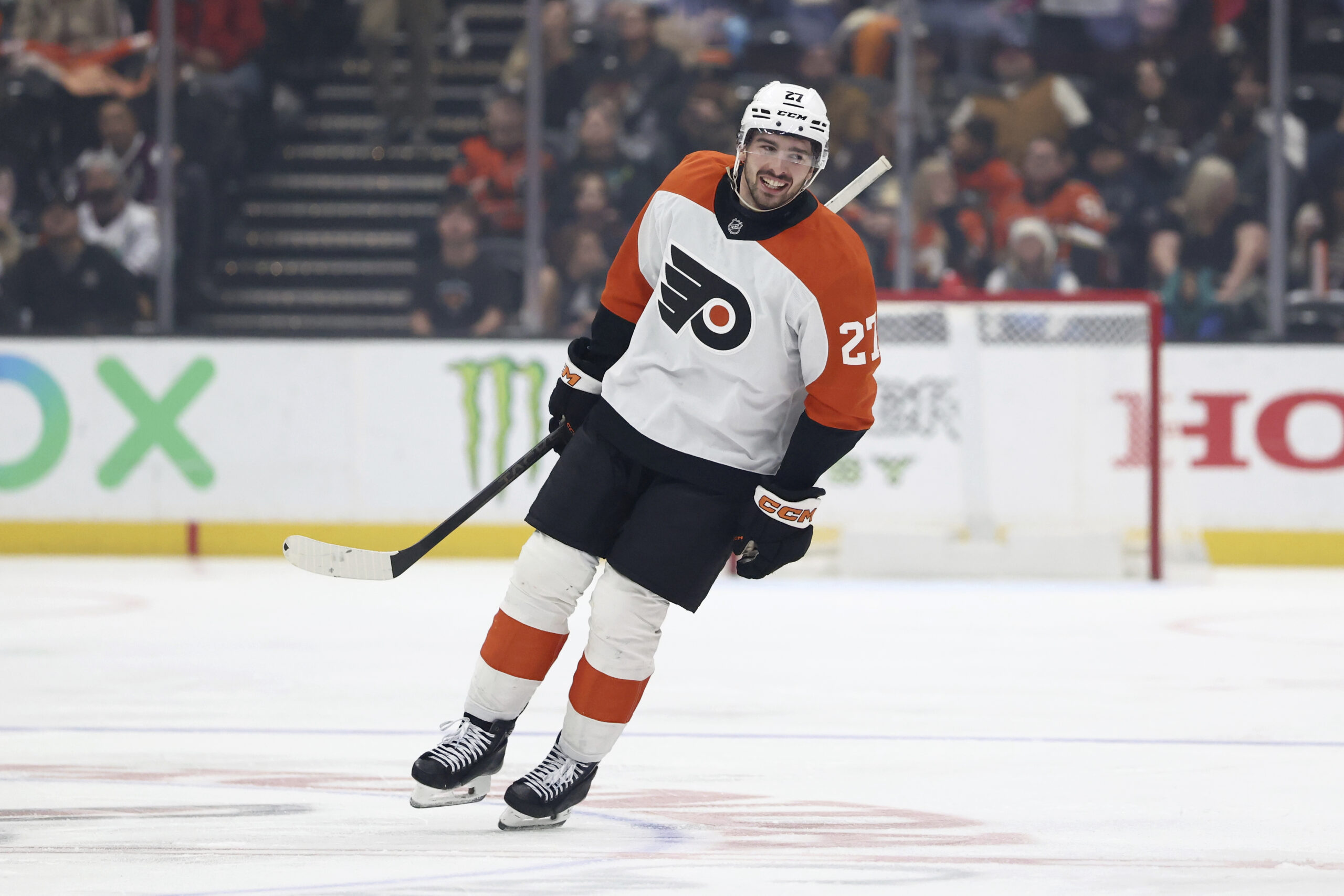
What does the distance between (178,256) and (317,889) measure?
5918mm

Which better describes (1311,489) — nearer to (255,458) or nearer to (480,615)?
(480,615)

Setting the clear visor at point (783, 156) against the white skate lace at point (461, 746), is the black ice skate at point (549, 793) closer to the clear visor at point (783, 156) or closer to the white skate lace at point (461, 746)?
the white skate lace at point (461, 746)

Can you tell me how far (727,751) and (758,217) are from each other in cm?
116

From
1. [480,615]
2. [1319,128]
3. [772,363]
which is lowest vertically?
[480,615]

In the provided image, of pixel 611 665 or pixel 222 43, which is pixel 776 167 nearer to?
pixel 611 665

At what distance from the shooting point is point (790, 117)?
288 cm

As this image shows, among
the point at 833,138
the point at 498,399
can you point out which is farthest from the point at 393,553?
the point at 833,138

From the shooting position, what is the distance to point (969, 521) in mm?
7188

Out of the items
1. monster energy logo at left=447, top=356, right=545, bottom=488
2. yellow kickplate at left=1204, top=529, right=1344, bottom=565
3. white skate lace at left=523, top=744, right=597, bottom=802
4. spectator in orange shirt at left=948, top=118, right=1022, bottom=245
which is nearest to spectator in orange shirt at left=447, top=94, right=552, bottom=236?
monster energy logo at left=447, top=356, right=545, bottom=488

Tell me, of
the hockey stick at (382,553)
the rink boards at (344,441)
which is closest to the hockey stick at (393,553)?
the hockey stick at (382,553)

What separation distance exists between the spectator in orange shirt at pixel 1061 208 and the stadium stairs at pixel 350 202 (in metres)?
2.49

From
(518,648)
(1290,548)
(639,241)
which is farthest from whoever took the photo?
(1290,548)

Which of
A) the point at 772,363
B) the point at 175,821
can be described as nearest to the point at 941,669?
the point at 772,363

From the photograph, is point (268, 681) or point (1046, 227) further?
point (1046, 227)
